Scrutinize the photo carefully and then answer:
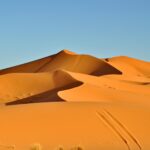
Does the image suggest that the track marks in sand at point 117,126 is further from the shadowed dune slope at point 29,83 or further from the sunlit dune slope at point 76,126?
the shadowed dune slope at point 29,83

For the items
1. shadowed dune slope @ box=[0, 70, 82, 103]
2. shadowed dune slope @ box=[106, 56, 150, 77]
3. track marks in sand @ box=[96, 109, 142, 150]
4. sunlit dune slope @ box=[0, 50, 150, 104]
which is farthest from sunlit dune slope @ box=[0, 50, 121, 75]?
track marks in sand @ box=[96, 109, 142, 150]

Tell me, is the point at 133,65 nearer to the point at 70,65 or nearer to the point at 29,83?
the point at 70,65

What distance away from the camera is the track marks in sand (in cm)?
1259

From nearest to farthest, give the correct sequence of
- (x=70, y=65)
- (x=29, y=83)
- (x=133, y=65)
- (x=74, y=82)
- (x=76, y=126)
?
(x=76, y=126)
(x=74, y=82)
(x=29, y=83)
(x=70, y=65)
(x=133, y=65)

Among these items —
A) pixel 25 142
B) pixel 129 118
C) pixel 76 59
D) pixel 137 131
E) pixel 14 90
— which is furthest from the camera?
pixel 76 59

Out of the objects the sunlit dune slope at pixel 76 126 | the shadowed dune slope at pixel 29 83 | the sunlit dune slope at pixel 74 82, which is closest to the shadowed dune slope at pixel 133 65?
the sunlit dune slope at pixel 74 82

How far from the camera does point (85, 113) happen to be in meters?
14.9

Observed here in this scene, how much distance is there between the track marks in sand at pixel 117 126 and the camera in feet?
41.3

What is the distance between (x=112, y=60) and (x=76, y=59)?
5.43m

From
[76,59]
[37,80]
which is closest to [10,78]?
[37,80]

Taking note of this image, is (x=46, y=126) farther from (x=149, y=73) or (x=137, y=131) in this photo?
(x=149, y=73)

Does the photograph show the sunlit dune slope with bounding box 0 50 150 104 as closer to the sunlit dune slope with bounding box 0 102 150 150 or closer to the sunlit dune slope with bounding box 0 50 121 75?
the sunlit dune slope with bounding box 0 50 121 75

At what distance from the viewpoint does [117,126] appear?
46.0ft

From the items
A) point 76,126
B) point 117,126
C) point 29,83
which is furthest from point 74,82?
point 76,126
